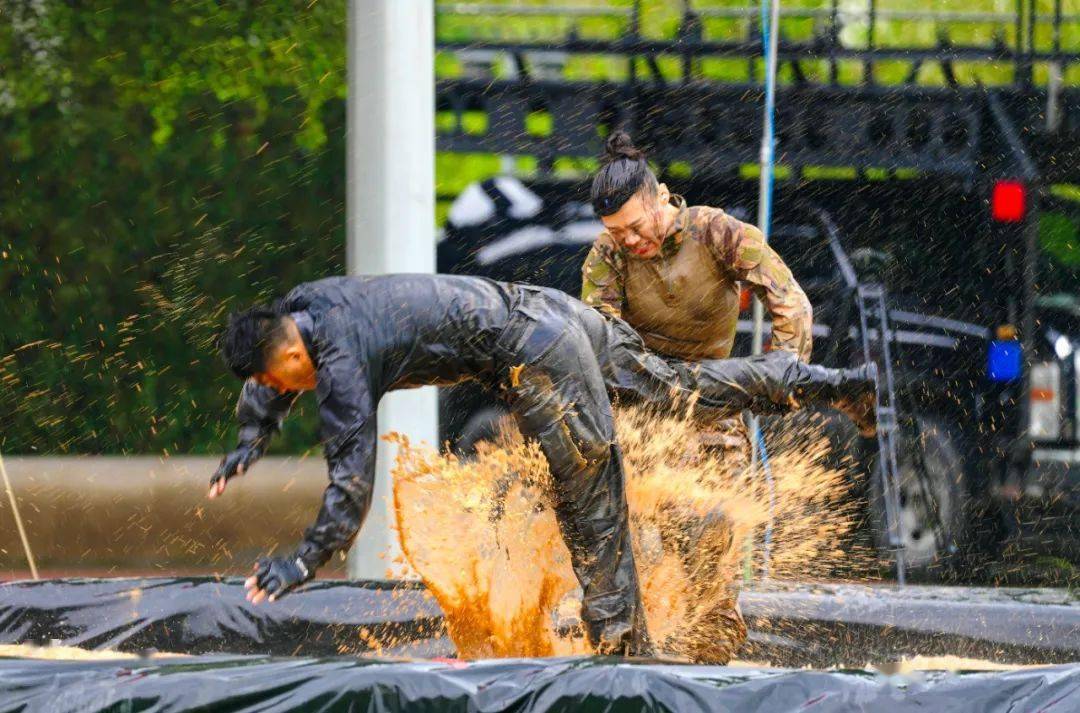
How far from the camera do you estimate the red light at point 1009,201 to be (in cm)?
757

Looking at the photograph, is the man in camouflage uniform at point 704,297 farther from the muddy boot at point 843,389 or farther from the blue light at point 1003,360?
the blue light at point 1003,360

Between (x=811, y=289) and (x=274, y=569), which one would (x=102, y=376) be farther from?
(x=274, y=569)

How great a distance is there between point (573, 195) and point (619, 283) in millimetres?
2877

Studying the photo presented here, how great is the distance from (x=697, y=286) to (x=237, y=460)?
1.53 m

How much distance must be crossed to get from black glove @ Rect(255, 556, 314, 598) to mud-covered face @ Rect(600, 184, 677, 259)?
4.84 feet

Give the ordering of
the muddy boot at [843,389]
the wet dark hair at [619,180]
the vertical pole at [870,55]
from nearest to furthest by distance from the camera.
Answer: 1. the wet dark hair at [619,180]
2. the muddy boot at [843,389]
3. the vertical pole at [870,55]

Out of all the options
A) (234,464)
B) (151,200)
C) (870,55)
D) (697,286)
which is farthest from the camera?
(151,200)

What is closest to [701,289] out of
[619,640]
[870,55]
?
[619,640]

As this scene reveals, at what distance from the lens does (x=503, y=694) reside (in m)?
3.54

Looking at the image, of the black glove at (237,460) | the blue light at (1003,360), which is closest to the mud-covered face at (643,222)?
the black glove at (237,460)

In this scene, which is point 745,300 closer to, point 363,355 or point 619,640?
point 619,640

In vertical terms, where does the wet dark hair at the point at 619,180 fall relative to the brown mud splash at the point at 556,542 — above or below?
above

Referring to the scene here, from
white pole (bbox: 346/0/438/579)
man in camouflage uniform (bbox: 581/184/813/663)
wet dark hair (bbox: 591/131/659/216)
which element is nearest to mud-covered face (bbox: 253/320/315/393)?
wet dark hair (bbox: 591/131/659/216)

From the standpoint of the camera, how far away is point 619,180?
15.3 ft
